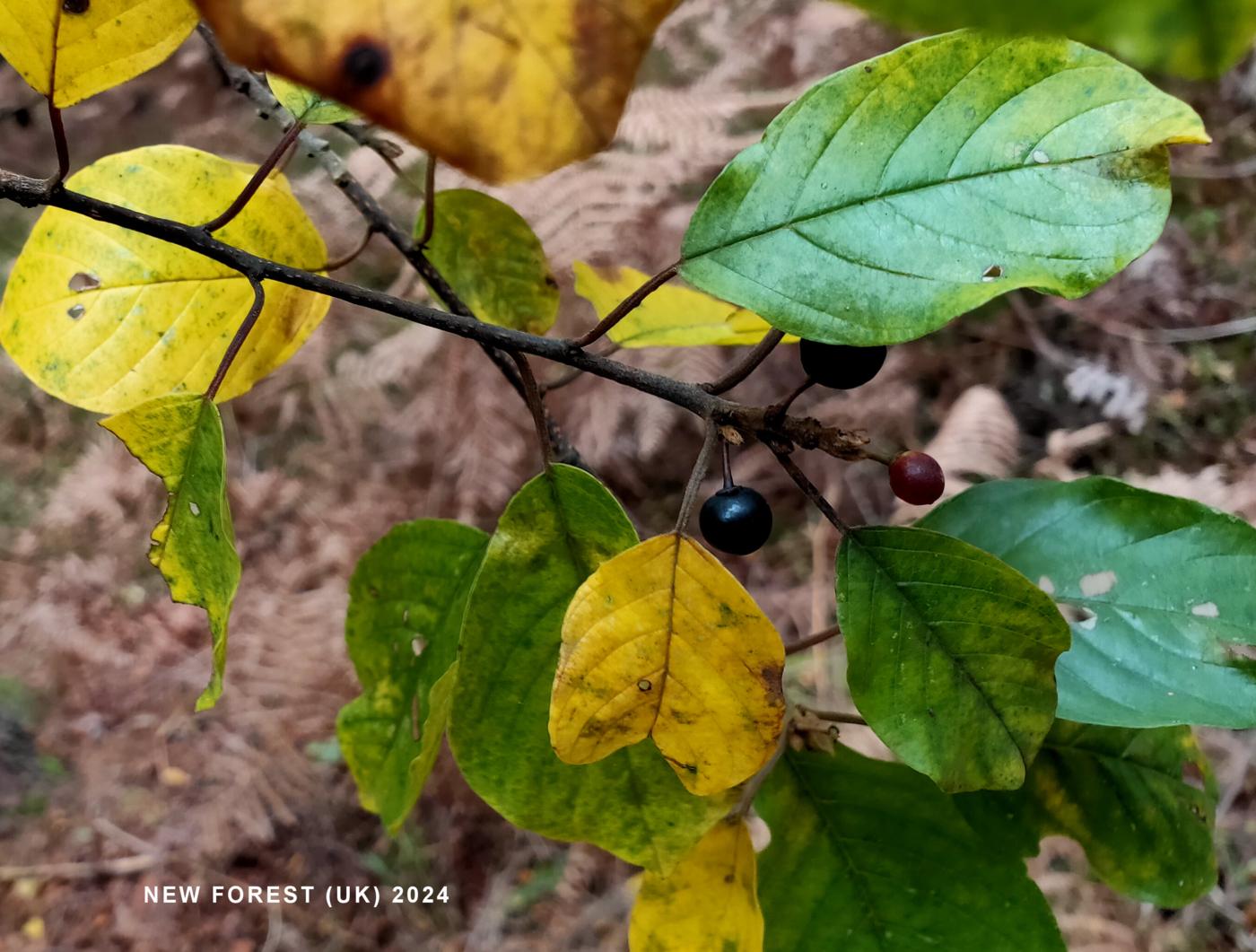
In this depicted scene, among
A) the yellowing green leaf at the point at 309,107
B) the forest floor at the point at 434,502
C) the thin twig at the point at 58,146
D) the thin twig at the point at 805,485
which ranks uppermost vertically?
the forest floor at the point at 434,502

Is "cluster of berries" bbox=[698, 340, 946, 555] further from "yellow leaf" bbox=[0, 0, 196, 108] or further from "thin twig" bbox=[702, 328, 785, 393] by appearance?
"yellow leaf" bbox=[0, 0, 196, 108]

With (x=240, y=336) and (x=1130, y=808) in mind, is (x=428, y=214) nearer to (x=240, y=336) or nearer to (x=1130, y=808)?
(x=240, y=336)

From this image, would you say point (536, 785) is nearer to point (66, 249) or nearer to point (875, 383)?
point (66, 249)

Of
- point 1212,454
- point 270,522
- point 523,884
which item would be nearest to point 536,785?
point 523,884

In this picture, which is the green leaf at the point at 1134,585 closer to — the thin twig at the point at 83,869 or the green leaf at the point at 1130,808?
the green leaf at the point at 1130,808

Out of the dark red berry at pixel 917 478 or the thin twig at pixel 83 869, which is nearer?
the dark red berry at pixel 917 478

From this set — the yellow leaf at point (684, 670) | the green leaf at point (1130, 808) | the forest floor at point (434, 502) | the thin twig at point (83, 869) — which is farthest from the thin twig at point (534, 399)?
the thin twig at point (83, 869)
